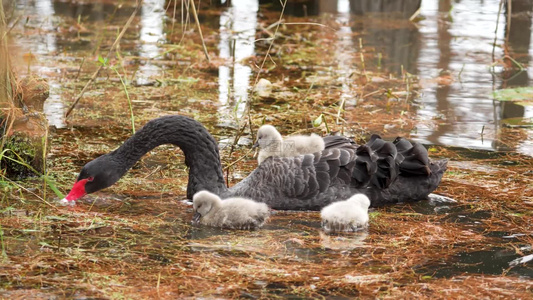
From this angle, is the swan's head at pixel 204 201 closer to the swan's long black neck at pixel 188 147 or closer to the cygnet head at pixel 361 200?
the swan's long black neck at pixel 188 147

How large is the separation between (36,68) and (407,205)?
487 centimetres

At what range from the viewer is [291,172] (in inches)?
198

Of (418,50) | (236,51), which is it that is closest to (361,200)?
(236,51)

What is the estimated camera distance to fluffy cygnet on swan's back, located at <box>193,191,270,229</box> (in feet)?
15.2

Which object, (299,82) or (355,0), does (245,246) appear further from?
(355,0)

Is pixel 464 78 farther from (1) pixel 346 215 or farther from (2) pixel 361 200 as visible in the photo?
(1) pixel 346 215

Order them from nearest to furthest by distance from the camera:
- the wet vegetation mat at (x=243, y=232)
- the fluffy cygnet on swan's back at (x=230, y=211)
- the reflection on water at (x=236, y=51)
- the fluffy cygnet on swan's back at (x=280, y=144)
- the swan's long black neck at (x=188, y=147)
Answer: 1. the wet vegetation mat at (x=243, y=232)
2. the fluffy cygnet on swan's back at (x=230, y=211)
3. the swan's long black neck at (x=188, y=147)
4. the fluffy cygnet on swan's back at (x=280, y=144)
5. the reflection on water at (x=236, y=51)

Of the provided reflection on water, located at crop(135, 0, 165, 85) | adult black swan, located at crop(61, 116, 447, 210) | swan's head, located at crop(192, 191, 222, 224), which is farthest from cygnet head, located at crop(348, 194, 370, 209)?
reflection on water, located at crop(135, 0, 165, 85)

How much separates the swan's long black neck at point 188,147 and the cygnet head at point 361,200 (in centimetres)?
81

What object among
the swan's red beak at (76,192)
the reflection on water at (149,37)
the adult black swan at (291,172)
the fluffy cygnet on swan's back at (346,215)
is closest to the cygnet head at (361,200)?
the fluffy cygnet on swan's back at (346,215)

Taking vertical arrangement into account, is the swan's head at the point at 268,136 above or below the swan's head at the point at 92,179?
above

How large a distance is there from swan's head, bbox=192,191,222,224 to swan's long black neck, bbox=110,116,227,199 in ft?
1.05

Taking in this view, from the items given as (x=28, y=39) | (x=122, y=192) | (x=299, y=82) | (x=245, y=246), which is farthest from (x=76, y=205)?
(x=28, y=39)

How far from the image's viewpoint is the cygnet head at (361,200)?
15.5 feet
